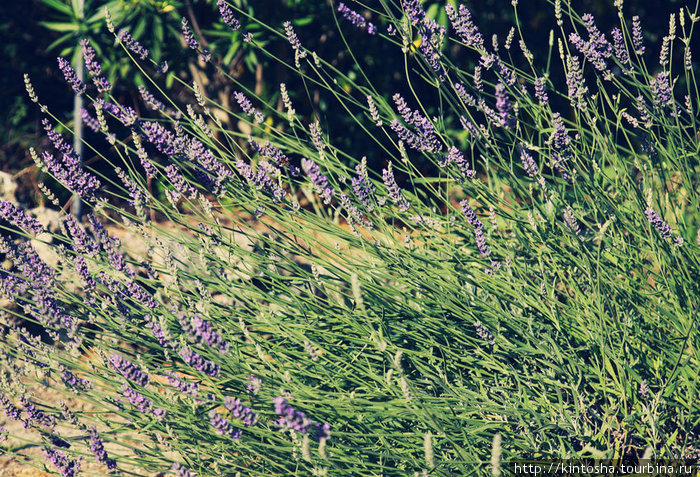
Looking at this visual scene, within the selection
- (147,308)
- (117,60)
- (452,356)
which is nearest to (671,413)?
(452,356)

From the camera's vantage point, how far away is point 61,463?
5.51ft

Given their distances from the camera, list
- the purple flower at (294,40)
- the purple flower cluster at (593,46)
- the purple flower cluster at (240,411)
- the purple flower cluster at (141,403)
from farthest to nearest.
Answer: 1. the purple flower at (294,40)
2. the purple flower cluster at (593,46)
3. the purple flower cluster at (141,403)
4. the purple flower cluster at (240,411)

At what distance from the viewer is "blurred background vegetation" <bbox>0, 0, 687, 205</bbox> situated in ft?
13.1

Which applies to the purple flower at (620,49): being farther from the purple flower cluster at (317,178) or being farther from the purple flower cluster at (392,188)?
the purple flower cluster at (317,178)

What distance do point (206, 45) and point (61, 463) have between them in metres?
3.30

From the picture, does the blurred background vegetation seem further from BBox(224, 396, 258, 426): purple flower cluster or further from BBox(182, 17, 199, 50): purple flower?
BBox(224, 396, 258, 426): purple flower cluster

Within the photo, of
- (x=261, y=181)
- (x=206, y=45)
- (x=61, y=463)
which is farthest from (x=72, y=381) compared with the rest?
(x=206, y=45)

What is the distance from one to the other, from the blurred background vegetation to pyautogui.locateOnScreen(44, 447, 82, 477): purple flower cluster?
237 centimetres

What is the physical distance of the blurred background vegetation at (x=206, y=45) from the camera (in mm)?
3990

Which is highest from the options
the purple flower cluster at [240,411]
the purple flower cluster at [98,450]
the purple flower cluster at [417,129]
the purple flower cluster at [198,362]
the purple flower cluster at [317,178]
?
the purple flower cluster at [417,129]

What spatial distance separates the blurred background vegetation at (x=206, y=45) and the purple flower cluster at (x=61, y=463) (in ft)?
7.76

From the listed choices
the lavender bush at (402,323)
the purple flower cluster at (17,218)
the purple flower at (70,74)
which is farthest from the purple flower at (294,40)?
the purple flower cluster at (17,218)

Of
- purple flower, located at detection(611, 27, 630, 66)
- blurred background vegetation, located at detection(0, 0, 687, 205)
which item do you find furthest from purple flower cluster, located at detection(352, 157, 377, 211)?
blurred background vegetation, located at detection(0, 0, 687, 205)

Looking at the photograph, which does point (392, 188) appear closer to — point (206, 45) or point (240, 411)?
point (240, 411)
